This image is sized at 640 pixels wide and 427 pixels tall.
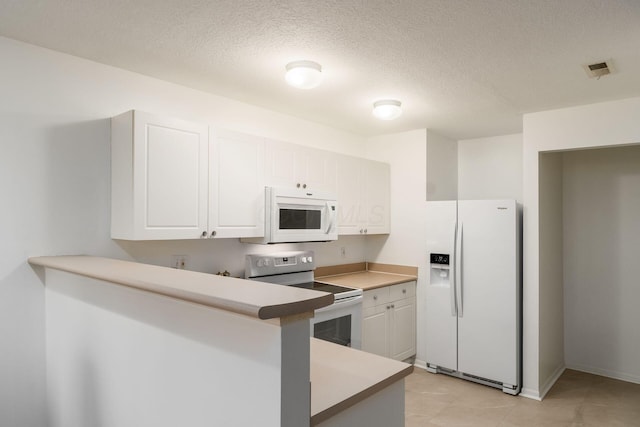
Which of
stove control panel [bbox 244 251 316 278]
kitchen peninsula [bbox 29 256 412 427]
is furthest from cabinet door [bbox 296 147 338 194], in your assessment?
kitchen peninsula [bbox 29 256 412 427]

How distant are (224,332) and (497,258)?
10.3ft

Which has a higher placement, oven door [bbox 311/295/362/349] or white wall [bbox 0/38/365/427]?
white wall [bbox 0/38/365/427]

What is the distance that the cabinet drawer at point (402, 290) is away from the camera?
400 cm

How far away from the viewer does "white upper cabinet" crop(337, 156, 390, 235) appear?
399 cm

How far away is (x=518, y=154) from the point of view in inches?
178

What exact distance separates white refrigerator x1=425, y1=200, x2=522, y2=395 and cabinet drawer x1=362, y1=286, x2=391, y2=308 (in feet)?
1.74

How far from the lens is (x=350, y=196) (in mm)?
4059

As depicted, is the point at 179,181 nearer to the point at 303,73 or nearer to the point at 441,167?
the point at 303,73

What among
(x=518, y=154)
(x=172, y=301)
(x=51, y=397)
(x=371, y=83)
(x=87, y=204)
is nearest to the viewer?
(x=172, y=301)

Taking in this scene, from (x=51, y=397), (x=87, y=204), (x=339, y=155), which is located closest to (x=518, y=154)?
(x=339, y=155)

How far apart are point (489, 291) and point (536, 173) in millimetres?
1131

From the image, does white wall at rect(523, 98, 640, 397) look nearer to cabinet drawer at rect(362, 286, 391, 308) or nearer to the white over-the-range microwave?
cabinet drawer at rect(362, 286, 391, 308)

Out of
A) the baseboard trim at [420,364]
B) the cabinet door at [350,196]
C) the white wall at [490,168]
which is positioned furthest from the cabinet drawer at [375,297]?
the white wall at [490,168]

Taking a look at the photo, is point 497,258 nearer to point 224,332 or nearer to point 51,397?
point 224,332
